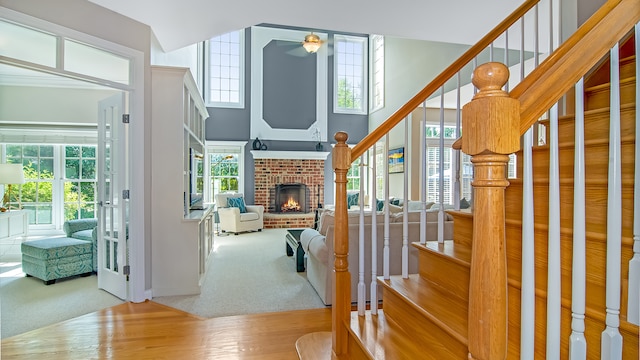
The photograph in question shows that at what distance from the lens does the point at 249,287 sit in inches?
137

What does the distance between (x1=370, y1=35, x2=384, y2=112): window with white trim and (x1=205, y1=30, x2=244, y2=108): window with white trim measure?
3397 millimetres

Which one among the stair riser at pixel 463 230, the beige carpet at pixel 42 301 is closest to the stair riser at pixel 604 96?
the stair riser at pixel 463 230

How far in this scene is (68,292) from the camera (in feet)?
11.1

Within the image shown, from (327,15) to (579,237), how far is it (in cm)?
276

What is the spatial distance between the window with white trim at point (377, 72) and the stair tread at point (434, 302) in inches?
266

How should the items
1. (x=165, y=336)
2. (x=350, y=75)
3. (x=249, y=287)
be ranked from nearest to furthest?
1. (x=165, y=336)
2. (x=249, y=287)
3. (x=350, y=75)

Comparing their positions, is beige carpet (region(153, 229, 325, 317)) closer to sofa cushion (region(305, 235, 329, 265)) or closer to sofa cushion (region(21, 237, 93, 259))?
sofa cushion (region(305, 235, 329, 265))

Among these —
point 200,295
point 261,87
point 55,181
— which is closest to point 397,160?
point 261,87

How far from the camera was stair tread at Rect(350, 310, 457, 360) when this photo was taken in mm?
1382

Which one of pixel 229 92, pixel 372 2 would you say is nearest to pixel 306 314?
pixel 372 2

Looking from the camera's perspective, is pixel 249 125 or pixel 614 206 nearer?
pixel 614 206

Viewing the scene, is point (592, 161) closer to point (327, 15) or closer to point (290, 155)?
point (327, 15)

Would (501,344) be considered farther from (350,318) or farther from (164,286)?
(164,286)

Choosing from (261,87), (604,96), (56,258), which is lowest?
(56,258)
